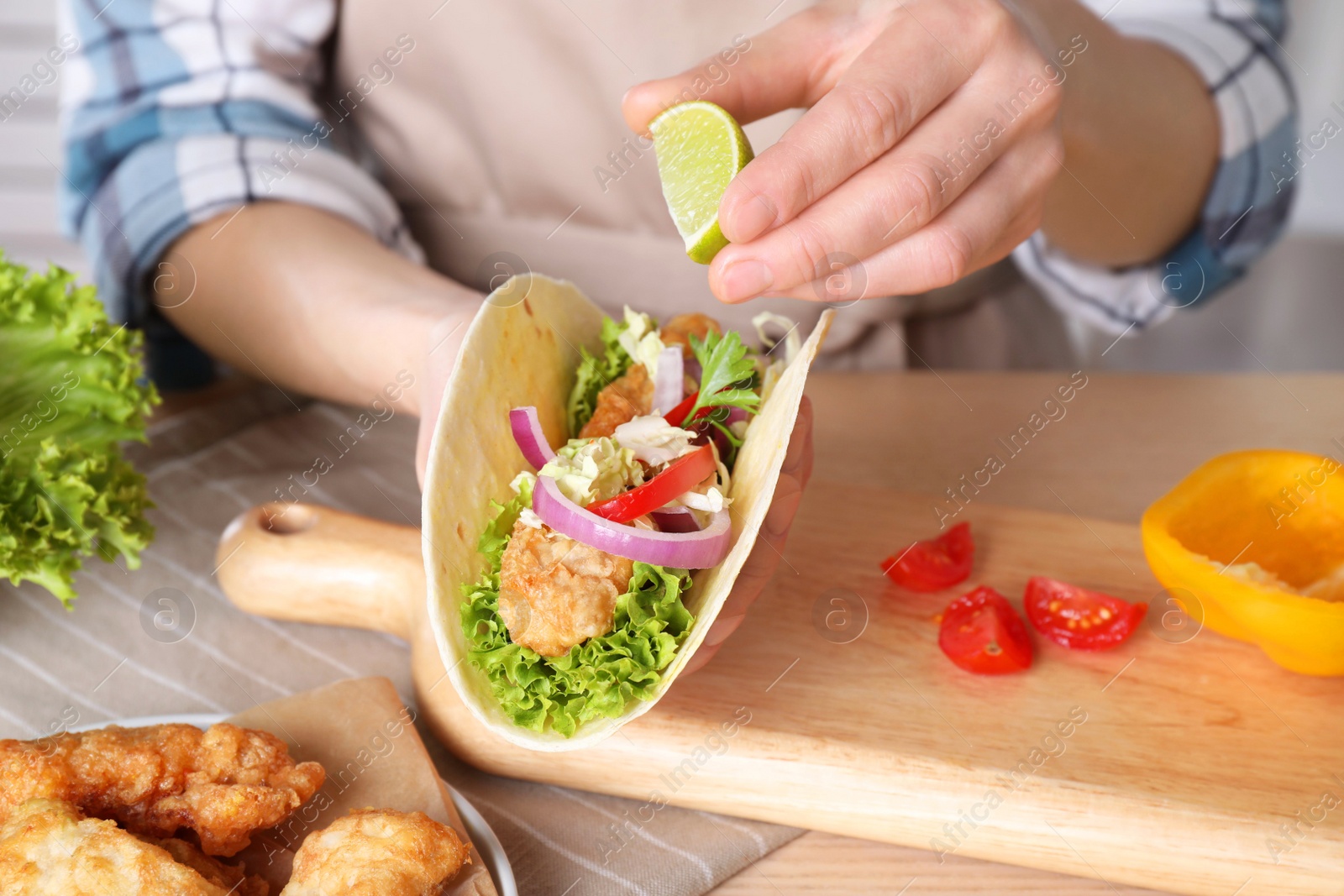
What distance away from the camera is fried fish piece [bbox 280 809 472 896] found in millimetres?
1286

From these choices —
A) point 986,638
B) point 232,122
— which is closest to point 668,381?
point 986,638

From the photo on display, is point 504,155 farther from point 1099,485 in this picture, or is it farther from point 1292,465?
point 1292,465

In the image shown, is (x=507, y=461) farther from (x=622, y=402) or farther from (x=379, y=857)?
(x=379, y=857)

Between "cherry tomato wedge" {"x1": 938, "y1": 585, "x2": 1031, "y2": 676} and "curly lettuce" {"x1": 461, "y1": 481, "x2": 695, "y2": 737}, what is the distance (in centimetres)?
55

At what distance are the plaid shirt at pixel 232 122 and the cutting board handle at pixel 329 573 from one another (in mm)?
924

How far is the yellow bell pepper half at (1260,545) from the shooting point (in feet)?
5.71

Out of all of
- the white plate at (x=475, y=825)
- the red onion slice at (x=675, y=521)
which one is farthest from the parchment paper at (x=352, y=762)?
the red onion slice at (x=675, y=521)

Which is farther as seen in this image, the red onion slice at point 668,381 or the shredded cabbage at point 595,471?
the red onion slice at point 668,381

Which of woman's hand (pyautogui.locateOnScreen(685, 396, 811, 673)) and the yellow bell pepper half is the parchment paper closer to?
woman's hand (pyautogui.locateOnScreen(685, 396, 811, 673))

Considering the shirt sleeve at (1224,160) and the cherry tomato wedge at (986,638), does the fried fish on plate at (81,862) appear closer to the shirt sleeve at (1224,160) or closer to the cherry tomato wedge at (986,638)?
the cherry tomato wedge at (986,638)

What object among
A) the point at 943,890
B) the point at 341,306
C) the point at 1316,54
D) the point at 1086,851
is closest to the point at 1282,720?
the point at 1086,851

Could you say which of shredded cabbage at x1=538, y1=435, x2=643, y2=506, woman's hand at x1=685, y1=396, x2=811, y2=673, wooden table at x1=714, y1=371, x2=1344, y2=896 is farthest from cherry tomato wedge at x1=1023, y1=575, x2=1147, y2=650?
shredded cabbage at x1=538, y1=435, x2=643, y2=506

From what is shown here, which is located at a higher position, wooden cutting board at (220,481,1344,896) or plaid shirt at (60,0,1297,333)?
plaid shirt at (60,0,1297,333)

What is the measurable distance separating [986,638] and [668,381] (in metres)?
0.75
